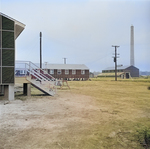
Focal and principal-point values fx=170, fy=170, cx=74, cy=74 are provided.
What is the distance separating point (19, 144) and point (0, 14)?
786 cm

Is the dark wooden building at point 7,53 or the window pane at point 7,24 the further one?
the window pane at point 7,24

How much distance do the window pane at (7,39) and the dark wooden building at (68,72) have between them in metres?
29.3

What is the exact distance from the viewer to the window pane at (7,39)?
946 centimetres

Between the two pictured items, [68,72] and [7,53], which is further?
[68,72]

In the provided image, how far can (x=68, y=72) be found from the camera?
39.9m

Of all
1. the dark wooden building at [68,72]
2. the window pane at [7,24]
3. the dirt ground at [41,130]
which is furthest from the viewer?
the dark wooden building at [68,72]

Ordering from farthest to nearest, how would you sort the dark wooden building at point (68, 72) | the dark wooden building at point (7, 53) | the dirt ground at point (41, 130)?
the dark wooden building at point (68, 72) → the dark wooden building at point (7, 53) → the dirt ground at point (41, 130)

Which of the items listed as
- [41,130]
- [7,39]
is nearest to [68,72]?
[7,39]

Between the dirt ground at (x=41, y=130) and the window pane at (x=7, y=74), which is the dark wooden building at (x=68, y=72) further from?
the dirt ground at (x=41, y=130)

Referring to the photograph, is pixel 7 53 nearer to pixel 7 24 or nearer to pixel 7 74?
pixel 7 74

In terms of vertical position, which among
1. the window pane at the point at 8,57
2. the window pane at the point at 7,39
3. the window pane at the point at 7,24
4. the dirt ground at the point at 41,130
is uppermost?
the window pane at the point at 7,24

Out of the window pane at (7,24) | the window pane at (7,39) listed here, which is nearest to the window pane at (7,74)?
the window pane at (7,39)

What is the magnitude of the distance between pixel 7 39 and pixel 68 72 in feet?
100

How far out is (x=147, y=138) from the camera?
4.14 m
